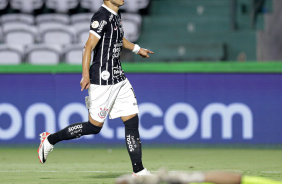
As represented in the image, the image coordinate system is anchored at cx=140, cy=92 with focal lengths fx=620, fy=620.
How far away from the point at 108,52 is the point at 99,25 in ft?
1.07

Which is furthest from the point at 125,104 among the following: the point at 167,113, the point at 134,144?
the point at 167,113

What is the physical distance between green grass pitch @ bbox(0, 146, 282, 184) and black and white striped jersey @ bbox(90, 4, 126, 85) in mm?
1079

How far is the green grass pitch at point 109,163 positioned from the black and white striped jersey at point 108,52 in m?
1.08

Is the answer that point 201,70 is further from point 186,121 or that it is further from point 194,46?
point 194,46

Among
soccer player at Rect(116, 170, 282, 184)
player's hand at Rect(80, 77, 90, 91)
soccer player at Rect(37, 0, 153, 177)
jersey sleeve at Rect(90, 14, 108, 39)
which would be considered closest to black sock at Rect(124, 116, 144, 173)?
soccer player at Rect(37, 0, 153, 177)

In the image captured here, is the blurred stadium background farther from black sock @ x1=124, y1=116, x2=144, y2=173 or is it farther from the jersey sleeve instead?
the jersey sleeve

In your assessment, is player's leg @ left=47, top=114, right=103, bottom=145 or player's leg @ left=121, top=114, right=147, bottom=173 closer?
player's leg @ left=121, top=114, right=147, bottom=173

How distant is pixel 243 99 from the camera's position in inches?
402

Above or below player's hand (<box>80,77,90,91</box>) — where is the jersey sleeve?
above

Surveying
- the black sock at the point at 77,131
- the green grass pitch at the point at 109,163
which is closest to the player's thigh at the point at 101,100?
the black sock at the point at 77,131

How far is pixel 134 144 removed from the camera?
21.1 ft

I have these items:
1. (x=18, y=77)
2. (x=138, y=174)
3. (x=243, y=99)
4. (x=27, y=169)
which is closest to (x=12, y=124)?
(x=18, y=77)

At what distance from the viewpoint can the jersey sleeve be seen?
628 centimetres

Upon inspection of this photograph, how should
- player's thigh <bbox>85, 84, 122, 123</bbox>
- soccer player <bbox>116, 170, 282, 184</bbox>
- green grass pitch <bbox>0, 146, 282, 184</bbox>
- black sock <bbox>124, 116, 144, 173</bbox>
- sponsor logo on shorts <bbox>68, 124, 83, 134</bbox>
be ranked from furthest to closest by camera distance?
green grass pitch <bbox>0, 146, 282, 184</bbox> → sponsor logo on shorts <bbox>68, 124, 83, 134</bbox> → player's thigh <bbox>85, 84, 122, 123</bbox> → black sock <bbox>124, 116, 144, 173</bbox> → soccer player <bbox>116, 170, 282, 184</bbox>
